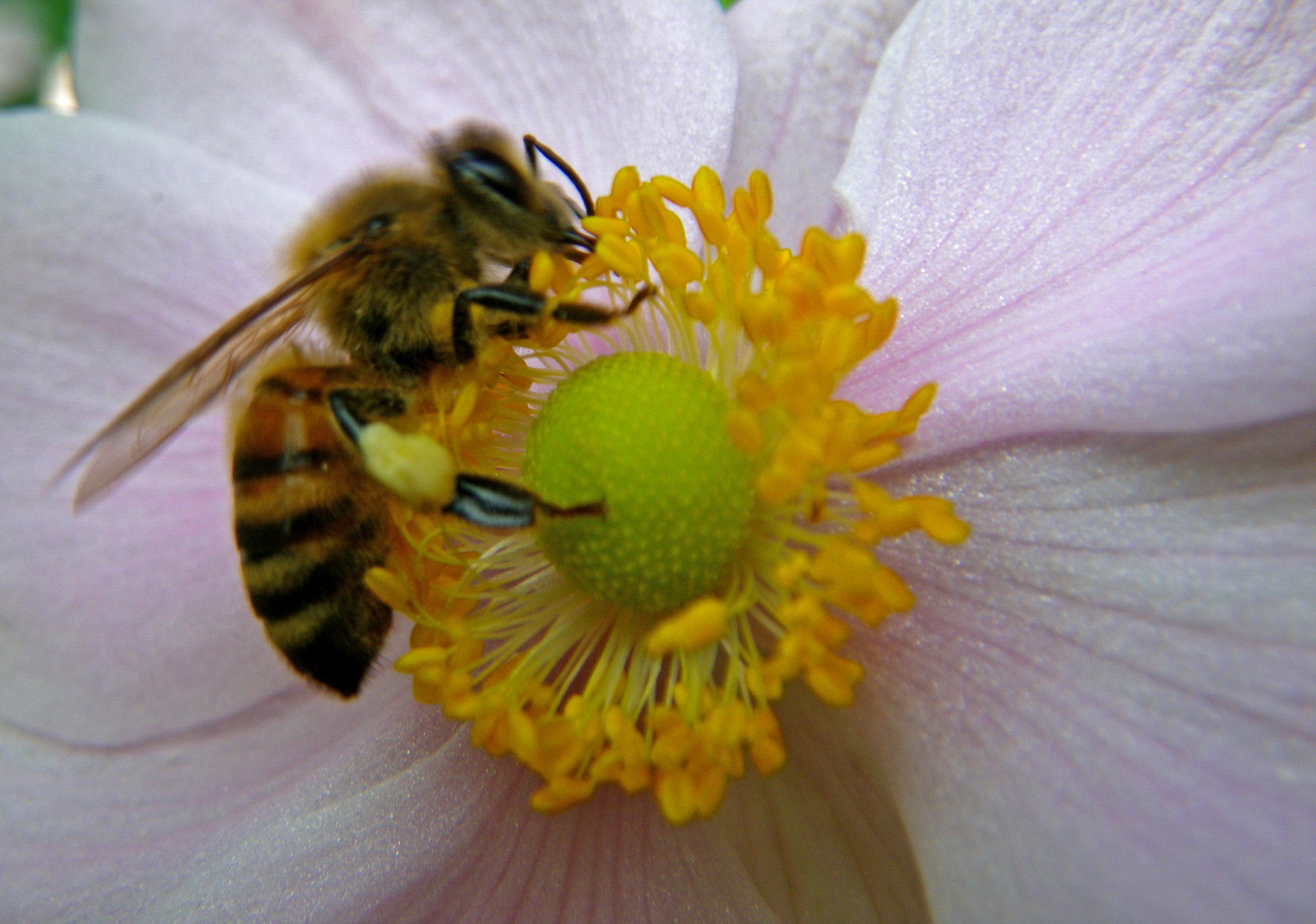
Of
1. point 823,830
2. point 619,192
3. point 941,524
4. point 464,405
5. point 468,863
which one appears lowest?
point 823,830

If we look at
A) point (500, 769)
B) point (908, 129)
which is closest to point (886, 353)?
point (908, 129)

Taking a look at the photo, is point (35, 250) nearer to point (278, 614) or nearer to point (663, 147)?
point (278, 614)

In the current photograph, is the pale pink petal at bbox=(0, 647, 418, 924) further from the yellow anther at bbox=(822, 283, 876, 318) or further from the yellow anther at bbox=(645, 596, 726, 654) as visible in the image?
the yellow anther at bbox=(822, 283, 876, 318)

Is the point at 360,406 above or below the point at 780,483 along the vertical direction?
above

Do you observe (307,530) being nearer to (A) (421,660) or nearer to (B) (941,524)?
(A) (421,660)

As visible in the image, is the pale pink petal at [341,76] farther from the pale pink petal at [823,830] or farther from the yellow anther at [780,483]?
the pale pink petal at [823,830]

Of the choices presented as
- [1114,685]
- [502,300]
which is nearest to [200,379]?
[502,300]
